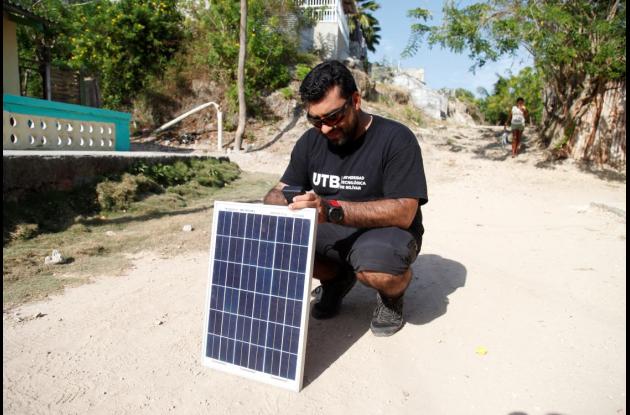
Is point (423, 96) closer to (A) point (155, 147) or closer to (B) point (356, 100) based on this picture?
(A) point (155, 147)

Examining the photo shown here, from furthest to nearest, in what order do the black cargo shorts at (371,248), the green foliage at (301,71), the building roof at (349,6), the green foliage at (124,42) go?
the building roof at (349,6)
the green foliage at (301,71)
the green foliage at (124,42)
the black cargo shorts at (371,248)

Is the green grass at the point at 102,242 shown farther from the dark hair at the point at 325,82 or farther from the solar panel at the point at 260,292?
the dark hair at the point at 325,82

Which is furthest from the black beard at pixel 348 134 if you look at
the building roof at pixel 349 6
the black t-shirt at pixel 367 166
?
the building roof at pixel 349 6

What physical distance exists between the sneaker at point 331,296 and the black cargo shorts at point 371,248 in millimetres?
265

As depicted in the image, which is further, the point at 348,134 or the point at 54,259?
the point at 54,259

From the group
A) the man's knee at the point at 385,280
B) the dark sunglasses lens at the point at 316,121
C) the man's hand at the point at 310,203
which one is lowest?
the man's knee at the point at 385,280

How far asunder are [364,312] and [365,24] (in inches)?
1278

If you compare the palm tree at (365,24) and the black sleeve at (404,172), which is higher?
the palm tree at (365,24)

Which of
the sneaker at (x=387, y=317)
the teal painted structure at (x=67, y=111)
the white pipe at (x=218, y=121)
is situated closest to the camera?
the sneaker at (x=387, y=317)

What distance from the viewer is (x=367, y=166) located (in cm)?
268

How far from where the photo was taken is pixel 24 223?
4.93 metres

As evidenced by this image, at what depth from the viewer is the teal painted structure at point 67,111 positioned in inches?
282

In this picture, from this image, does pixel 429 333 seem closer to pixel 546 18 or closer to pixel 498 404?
pixel 498 404

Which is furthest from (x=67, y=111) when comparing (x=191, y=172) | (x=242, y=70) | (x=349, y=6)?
(x=349, y=6)
